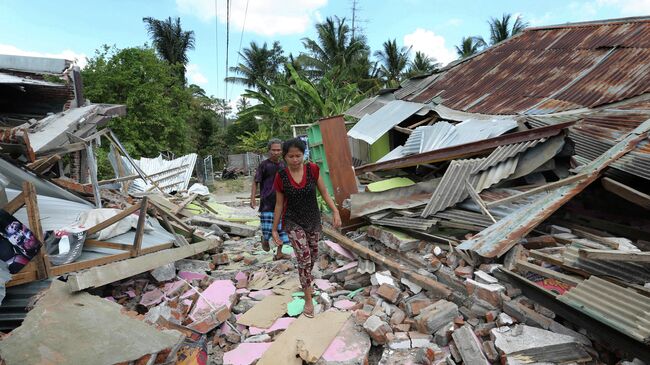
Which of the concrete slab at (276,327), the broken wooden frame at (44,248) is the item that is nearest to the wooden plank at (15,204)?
the broken wooden frame at (44,248)

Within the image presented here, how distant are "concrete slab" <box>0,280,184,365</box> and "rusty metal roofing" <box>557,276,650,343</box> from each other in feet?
7.89

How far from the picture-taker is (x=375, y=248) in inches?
164

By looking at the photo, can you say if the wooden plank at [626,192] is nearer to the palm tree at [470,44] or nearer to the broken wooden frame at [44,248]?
the broken wooden frame at [44,248]

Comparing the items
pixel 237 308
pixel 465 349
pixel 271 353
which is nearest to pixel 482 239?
pixel 465 349

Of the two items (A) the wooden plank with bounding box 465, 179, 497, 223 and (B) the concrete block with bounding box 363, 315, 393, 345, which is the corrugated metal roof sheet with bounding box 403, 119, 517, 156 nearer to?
(A) the wooden plank with bounding box 465, 179, 497, 223

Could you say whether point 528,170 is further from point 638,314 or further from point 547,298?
point 638,314

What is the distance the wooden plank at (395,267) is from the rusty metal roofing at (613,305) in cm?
87

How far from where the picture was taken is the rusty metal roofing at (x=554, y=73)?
19.8ft

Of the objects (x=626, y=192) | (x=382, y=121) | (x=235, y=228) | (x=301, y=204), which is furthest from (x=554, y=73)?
(x=235, y=228)

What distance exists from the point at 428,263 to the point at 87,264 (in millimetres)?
3066

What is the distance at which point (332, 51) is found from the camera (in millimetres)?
23328

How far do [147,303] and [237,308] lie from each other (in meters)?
0.91

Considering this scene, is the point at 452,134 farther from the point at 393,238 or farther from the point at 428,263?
the point at 428,263

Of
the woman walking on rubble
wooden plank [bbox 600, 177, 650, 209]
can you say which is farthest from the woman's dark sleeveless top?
wooden plank [bbox 600, 177, 650, 209]
